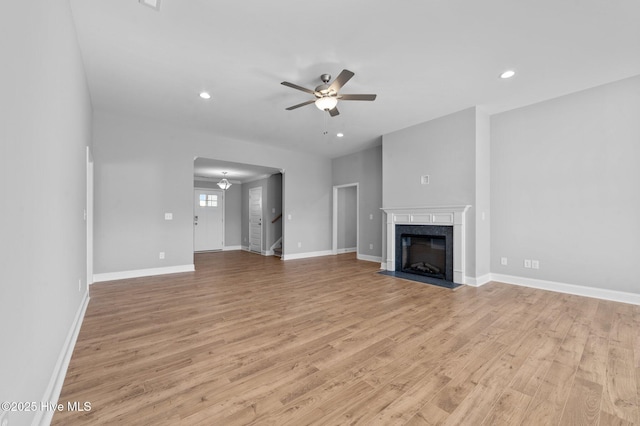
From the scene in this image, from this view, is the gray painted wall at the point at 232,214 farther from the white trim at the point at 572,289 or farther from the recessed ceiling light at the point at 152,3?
the white trim at the point at 572,289

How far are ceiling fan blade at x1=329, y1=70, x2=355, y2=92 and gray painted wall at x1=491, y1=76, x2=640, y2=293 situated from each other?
327 centimetres

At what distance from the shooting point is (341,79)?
2.90 metres

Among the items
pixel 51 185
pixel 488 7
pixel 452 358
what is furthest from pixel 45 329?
pixel 488 7

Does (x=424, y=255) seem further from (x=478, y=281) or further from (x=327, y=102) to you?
(x=327, y=102)

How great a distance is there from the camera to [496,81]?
11.6 feet

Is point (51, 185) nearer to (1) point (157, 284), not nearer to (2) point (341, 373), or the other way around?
(2) point (341, 373)

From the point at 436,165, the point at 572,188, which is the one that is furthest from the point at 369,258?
the point at 572,188

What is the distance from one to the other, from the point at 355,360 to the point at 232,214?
824cm

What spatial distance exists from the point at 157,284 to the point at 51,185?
10.4 ft

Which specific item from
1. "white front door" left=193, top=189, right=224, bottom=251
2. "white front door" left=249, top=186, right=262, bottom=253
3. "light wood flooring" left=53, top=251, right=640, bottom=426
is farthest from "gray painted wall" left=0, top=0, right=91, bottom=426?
"white front door" left=193, top=189, right=224, bottom=251

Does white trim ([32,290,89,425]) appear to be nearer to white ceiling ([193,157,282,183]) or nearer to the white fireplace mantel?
white ceiling ([193,157,282,183])

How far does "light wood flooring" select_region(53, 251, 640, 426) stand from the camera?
1.54 meters

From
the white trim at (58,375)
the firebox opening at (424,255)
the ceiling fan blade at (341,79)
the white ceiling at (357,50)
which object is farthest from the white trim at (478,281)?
the white trim at (58,375)

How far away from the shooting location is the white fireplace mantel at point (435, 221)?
448 cm
